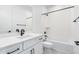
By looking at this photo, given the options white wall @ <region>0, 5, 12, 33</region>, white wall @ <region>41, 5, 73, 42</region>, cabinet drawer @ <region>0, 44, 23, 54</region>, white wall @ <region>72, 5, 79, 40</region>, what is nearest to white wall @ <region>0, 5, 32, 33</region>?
white wall @ <region>0, 5, 12, 33</region>

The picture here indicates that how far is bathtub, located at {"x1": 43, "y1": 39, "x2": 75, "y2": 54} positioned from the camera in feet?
7.36

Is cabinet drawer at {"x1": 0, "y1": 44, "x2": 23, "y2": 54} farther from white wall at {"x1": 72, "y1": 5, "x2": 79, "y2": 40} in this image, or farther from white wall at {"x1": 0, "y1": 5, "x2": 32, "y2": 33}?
white wall at {"x1": 72, "y1": 5, "x2": 79, "y2": 40}

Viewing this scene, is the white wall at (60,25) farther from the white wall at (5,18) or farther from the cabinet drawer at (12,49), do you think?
the cabinet drawer at (12,49)

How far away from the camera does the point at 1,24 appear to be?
4.38 feet

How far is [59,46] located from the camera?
2.41m

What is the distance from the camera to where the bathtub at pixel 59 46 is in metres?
2.24

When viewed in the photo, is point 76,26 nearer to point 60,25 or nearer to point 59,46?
point 60,25

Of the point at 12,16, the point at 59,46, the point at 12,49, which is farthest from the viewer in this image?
the point at 59,46

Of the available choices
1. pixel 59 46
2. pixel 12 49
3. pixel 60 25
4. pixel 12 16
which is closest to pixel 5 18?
pixel 12 16

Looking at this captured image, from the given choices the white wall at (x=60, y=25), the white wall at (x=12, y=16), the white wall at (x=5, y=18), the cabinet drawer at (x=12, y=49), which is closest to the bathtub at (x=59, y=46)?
the white wall at (x=60, y=25)

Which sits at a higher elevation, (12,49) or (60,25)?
(60,25)
